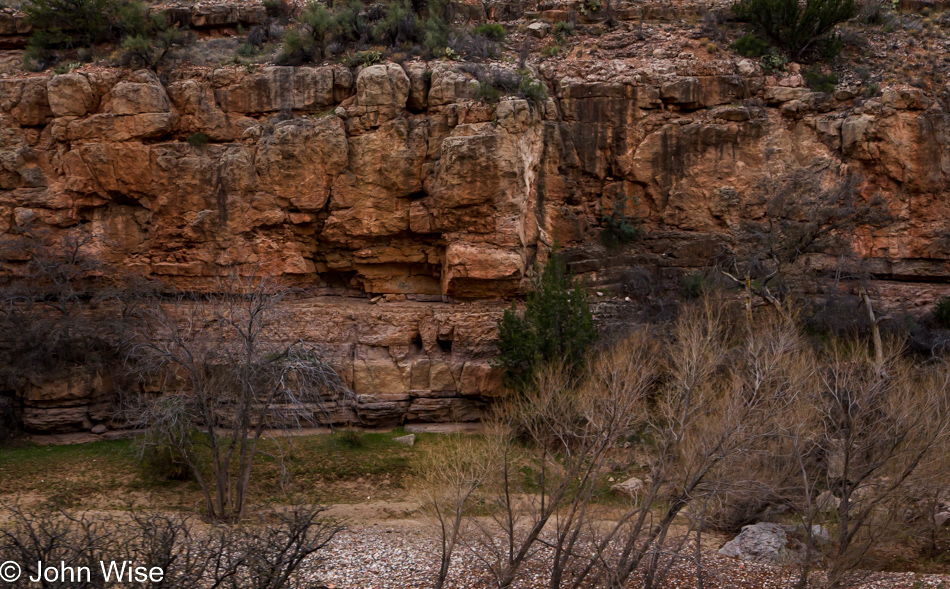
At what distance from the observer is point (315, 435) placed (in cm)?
2020

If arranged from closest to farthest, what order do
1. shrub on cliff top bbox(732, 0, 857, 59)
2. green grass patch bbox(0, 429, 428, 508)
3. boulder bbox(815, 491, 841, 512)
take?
boulder bbox(815, 491, 841, 512), green grass patch bbox(0, 429, 428, 508), shrub on cliff top bbox(732, 0, 857, 59)

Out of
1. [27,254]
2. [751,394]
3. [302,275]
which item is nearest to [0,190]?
[27,254]

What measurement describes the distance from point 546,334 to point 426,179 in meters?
6.05

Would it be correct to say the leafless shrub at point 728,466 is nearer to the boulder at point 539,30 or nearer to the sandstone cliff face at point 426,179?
the sandstone cliff face at point 426,179

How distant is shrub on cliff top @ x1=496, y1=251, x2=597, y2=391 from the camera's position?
19234mm

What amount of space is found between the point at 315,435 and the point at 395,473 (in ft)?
8.99

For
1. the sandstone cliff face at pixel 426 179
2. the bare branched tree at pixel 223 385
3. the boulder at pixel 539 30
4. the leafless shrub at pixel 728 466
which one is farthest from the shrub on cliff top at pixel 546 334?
the boulder at pixel 539 30

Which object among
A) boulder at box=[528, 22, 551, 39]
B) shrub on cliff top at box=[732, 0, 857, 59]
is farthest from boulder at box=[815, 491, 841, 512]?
boulder at box=[528, 22, 551, 39]

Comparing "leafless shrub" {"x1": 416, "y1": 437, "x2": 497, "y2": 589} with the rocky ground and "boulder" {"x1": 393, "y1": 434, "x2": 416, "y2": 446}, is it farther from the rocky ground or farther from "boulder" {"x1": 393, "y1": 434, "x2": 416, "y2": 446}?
"boulder" {"x1": 393, "y1": 434, "x2": 416, "y2": 446}

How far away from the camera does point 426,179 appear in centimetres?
2217

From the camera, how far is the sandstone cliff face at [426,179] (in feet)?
71.2

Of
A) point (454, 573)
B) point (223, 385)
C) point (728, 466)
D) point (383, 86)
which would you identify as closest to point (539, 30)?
point (383, 86)

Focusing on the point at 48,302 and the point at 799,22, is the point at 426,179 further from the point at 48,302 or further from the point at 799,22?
the point at 799,22

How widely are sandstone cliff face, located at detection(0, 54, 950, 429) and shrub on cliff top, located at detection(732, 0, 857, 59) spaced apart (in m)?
2.30
